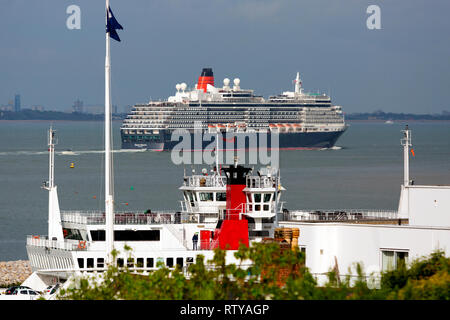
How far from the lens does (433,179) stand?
7212cm

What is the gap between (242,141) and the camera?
5738 inches

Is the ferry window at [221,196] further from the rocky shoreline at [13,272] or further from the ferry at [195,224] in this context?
the rocky shoreline at [13,272]

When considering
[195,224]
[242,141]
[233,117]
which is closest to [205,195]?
[195,224]

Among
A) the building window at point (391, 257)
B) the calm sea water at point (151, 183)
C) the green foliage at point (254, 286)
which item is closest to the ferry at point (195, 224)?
the building window at point (391, 257)

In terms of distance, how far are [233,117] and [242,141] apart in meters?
7.58

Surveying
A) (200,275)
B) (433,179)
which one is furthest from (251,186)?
(433,179)

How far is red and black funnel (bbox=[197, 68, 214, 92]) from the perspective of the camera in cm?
15688

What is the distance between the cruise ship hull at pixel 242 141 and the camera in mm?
141625

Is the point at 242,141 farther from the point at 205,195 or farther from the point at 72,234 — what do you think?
the point at 205,195

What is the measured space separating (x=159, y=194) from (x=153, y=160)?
4776 centimetres

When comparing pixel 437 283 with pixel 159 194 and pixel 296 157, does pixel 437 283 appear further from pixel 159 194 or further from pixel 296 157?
pixel 296 157

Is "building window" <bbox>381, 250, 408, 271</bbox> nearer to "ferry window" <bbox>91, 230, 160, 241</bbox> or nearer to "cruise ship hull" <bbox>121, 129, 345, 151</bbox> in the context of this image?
"ferry window" <bbox>91, 230, 160, 241</bbox>

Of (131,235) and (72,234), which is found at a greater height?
(131,235)

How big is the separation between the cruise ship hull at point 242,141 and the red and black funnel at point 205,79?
1091 cm
